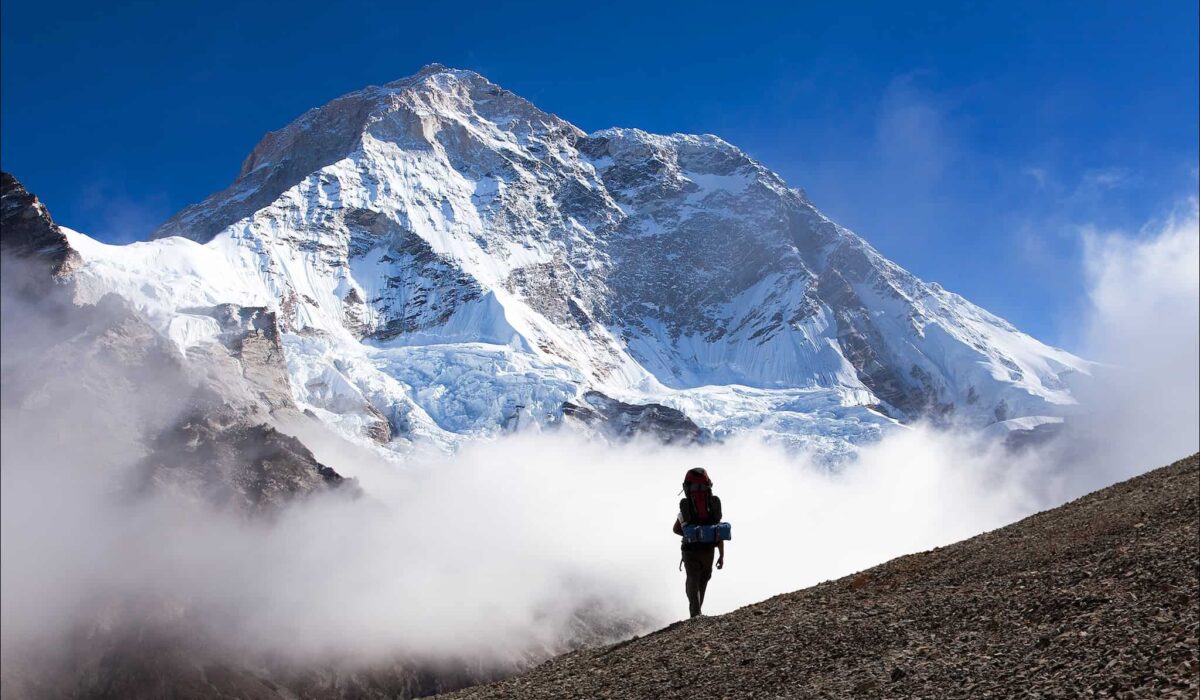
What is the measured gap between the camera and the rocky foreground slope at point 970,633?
40.3 feet

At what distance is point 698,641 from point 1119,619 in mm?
7270

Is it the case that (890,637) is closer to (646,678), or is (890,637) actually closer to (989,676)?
(989,676)

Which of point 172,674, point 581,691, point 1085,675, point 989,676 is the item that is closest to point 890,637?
point 989,676

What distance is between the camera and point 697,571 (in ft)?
72.3

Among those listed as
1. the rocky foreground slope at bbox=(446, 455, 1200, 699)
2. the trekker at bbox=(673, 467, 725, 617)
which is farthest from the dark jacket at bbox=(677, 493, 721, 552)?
the rocky foreground slope at bbox=(446, 455, 1200, 699)

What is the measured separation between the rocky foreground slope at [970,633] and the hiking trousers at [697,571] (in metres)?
1.47

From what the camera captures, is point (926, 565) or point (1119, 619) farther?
point (926, 565)

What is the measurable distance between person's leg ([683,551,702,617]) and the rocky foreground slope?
4.96ft

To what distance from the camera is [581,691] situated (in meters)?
16.6

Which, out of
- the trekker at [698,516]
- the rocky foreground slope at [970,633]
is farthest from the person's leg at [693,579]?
the rocky foreground slope at [970,633]

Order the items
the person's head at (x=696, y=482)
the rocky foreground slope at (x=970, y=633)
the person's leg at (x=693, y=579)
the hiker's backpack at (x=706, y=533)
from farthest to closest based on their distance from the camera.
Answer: the person's leg at (x=693, y=579), the hiker's backpack at (x=706, y=533), the person's head at (x=696, y=482), the rocky foreground slope at (x=970, y=633)

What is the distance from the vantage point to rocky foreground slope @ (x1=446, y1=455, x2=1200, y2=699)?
12.3 m

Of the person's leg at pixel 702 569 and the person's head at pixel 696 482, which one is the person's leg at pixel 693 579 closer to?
the person's leg at pixel 702 569

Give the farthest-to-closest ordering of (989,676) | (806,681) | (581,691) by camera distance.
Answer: (581,691) < (806,681) < (989,676)
